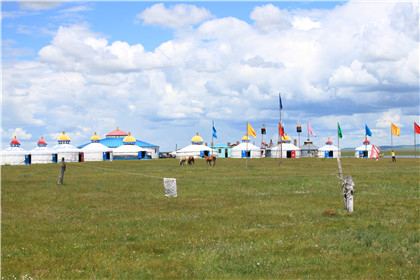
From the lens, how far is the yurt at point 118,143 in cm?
13500

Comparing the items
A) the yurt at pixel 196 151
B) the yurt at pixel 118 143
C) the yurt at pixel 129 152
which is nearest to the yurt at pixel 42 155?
the yurt at pixel 129 152

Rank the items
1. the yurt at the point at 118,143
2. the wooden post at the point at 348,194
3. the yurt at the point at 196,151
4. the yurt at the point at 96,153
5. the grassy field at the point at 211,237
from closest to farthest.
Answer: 1. the grassy field at the point at 211,237
2. the wooden post at the point at 348,194
3. the yurt at the point at 96,153
4. the yurt at the point at 196,151
5. the yurt at the point at 118,143

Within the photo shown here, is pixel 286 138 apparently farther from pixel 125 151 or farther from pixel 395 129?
pixel 395 129

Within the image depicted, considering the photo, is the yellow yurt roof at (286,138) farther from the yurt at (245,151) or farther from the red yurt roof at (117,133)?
the red yurt roof at (117,133)

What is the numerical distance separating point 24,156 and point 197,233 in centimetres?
9054

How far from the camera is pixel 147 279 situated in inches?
375

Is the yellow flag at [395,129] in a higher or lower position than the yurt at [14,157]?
higher

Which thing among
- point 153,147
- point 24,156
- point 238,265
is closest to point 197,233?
point 238,265

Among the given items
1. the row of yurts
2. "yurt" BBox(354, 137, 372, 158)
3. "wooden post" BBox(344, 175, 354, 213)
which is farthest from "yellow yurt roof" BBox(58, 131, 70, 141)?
"wooden post" BBox(344, 175, 354, 213)

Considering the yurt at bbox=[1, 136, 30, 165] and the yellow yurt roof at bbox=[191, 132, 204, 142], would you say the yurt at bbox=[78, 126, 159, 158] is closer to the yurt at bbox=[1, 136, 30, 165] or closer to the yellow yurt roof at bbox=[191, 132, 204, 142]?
the yellow yurt roof at bbox=[191, 132, 204, 142]

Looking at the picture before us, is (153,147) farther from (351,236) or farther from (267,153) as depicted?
(351,236)

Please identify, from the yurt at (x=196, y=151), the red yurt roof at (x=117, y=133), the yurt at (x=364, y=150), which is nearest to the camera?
the yurt at (x=196, y=151)

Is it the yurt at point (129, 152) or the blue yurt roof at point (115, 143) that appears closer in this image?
the yurt at point (129, 152)

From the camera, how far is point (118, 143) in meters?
139
